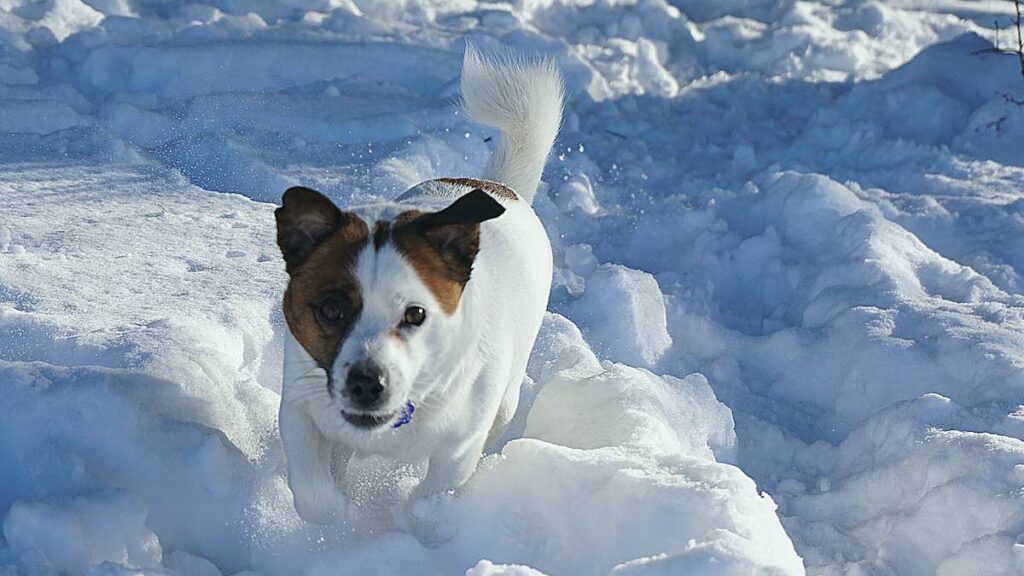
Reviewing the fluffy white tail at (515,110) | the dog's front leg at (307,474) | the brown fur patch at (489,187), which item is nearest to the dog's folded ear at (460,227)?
the dog's front leg at (307,474)

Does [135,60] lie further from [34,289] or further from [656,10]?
[656,10]

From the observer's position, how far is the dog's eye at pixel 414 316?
266 cm

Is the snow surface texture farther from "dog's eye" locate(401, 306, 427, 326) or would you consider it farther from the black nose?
"dog's eye" locate(401, 306, 427, 326)

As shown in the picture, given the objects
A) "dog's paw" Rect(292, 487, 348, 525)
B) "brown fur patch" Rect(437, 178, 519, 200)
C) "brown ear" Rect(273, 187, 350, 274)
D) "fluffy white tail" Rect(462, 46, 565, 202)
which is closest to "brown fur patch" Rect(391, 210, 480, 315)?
"brown ear" Rect(273, 187, 350, 274)

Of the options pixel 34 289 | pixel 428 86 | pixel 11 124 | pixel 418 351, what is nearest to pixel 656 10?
pixel 428 86

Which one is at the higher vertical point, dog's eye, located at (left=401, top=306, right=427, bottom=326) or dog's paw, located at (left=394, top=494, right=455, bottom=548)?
dog's eye, located at (left=401, top=306, right=427, bottom=326)

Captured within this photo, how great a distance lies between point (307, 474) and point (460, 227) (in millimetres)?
695

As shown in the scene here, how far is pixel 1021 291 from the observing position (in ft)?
18.1

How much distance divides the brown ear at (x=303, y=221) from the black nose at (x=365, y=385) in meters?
0.39

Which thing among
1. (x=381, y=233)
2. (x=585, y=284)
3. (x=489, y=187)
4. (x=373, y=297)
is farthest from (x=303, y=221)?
(x=585, y=284)

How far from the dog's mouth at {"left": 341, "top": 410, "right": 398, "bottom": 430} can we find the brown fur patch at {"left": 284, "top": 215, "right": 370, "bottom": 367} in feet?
0.43

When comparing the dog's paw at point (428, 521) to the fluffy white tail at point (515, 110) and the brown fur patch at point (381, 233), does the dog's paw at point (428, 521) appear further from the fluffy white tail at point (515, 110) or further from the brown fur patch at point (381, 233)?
the fluffy white tail at point (515, 110)

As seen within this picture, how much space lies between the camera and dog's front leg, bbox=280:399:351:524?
2.88 metres

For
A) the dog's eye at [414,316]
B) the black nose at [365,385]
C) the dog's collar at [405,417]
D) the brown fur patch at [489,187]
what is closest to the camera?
the black nose at [365,385]
